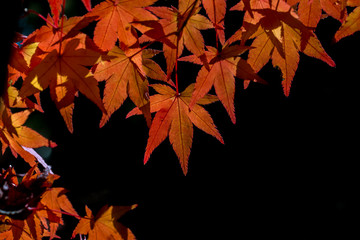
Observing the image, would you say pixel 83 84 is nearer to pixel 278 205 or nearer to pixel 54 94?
pixel 54 94

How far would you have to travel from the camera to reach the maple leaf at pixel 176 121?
77 cm

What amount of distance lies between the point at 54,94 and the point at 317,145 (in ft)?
6.34

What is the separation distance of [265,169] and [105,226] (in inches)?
59.0

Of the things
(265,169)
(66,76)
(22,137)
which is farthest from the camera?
(265,169)

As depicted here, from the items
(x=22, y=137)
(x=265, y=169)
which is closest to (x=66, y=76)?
(x=22, y=137)

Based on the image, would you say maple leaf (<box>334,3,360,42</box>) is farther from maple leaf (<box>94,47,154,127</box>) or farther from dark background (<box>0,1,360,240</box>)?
dark background (<box>0,1,360,240</box>)

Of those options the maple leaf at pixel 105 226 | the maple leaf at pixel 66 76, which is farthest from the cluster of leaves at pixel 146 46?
the maple leaf at pixel 105 226

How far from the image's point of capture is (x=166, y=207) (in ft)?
7.30

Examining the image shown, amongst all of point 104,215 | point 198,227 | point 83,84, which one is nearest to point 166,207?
point 198,227

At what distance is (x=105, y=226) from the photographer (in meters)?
0.87

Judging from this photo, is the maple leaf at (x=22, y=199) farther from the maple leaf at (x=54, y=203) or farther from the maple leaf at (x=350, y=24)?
the maple leaf at (x=350, y=24)

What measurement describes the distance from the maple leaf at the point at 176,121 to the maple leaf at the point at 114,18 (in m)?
0.19

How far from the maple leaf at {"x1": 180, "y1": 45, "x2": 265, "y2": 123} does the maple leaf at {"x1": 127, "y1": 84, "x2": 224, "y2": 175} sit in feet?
0.37

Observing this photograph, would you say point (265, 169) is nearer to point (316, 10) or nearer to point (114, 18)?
point (316, 10)
